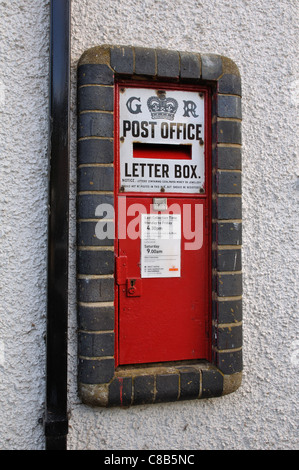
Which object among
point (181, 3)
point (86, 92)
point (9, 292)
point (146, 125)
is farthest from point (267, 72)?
point (9, 292)

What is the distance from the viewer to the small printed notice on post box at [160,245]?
1.82 meters

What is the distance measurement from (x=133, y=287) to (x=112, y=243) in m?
0.22

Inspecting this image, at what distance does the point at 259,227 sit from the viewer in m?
2.00

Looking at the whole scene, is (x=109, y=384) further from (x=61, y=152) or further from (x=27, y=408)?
(x=61, y=152)

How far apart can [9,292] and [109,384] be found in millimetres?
573

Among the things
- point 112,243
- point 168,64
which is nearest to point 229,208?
point 112,243

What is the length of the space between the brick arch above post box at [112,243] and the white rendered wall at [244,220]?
9 centimetres

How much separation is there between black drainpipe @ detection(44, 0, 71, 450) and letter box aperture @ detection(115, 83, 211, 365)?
9.6 inches

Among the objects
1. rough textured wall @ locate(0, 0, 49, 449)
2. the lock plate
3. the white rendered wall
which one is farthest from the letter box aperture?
rough textured wall @ locate(0, 0, 49, 449)

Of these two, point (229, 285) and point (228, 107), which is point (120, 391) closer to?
point (229, 285)

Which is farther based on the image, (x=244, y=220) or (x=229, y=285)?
(x=244, y=220)

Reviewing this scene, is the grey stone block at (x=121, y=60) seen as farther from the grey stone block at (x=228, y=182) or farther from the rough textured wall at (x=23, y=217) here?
the grey stone block at (x=228, y=182)

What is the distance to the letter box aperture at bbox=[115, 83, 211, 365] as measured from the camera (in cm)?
180

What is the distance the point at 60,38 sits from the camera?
1.64 m
